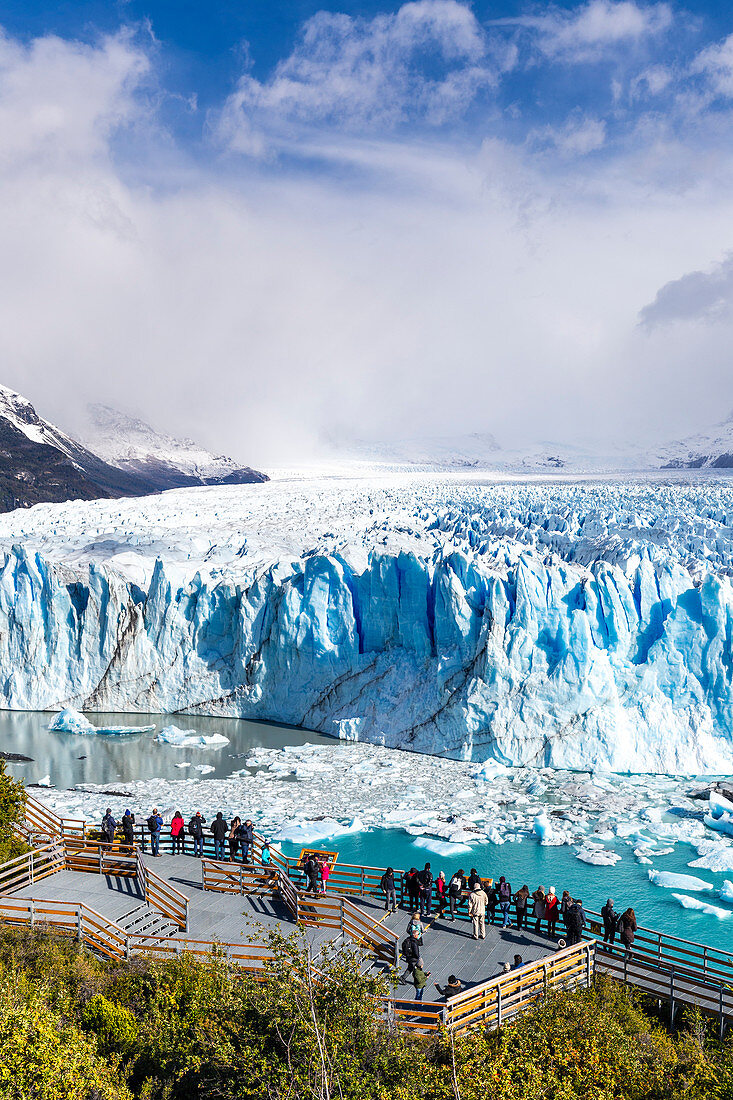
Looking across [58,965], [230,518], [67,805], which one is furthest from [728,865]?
[230,518]

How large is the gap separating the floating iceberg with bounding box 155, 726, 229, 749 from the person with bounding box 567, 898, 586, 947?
13305 mm

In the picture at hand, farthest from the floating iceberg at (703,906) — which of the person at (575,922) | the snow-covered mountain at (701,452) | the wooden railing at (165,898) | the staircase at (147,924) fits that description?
the snow-covered mountain at (701,452)

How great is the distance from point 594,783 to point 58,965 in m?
12.0

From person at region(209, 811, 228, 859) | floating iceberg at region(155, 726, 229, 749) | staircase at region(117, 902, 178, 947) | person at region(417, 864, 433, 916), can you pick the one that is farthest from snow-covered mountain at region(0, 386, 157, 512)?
person at region(417, 864, 433, 916)

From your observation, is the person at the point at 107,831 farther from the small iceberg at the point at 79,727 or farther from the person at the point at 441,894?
the small iceberg at the point at 79,727

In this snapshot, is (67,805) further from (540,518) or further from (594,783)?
(540,518)

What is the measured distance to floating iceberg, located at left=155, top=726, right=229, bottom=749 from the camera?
20672 mm

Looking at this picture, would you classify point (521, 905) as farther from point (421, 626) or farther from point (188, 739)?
point (188, 739)

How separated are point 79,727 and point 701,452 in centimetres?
7335

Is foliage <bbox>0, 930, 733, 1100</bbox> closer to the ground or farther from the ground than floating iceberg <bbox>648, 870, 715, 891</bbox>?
farther from the ground

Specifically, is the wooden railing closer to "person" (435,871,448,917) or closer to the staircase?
the staircase

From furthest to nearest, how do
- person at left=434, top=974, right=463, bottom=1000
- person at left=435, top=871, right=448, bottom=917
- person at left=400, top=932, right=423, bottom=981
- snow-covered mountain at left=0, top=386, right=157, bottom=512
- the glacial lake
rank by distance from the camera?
snow-covered mountain at left=0, top=386, right=157, bottom=512, the glacial lake, person at left=435, top=871, right=448, bottom=917, person at left=400, top=932, right=423, bottom=981, person at left=434, top=974, right=463, bottom=1000

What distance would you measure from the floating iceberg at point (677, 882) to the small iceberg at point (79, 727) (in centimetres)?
1411

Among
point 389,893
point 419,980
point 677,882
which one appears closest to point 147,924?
point 389,893
